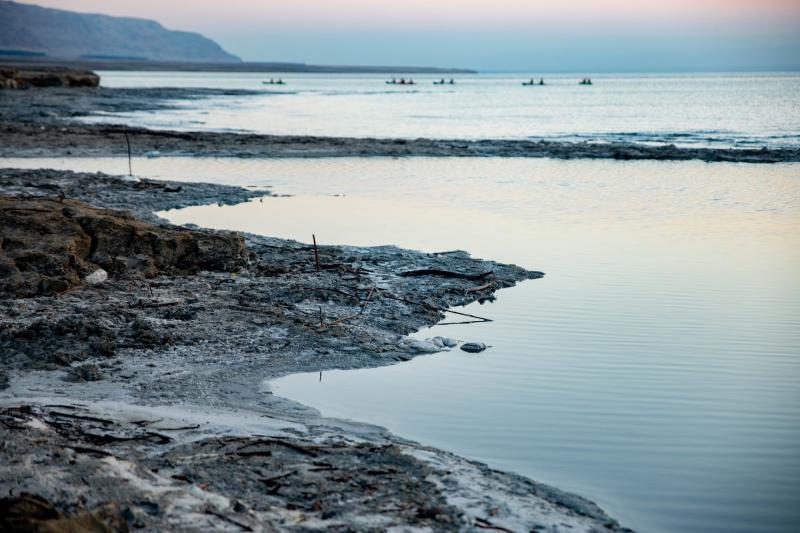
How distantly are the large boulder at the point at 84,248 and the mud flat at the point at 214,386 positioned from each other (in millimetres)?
22

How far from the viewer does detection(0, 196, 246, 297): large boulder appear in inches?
329

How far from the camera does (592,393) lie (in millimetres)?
6305

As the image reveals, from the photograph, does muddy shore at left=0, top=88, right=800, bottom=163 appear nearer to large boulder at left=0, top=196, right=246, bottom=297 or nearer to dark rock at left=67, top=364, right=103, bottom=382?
large boulder at left=0, top=196, right=246, bottom=297

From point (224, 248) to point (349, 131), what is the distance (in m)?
28.4

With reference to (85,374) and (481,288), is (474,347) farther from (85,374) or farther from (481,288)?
(85,374)

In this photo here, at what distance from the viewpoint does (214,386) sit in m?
6.24

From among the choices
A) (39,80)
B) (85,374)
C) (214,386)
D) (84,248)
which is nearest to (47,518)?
(214,386)

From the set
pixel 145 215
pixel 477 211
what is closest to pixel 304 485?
pixel 145 215

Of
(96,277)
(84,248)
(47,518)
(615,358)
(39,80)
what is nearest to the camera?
(47,518)

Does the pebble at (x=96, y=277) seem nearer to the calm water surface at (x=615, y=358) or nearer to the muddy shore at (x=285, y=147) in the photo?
the calm water surface at (x=615, y=358)

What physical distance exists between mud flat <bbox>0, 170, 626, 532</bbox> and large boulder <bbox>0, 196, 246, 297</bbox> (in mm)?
22

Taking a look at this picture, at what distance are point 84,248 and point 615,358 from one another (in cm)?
562

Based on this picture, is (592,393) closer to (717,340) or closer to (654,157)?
(717,340)

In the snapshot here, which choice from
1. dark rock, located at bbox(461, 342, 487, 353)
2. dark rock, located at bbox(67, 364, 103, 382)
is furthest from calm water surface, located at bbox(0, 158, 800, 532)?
dark rock, located at bbox(67, 364, 103, 382)
